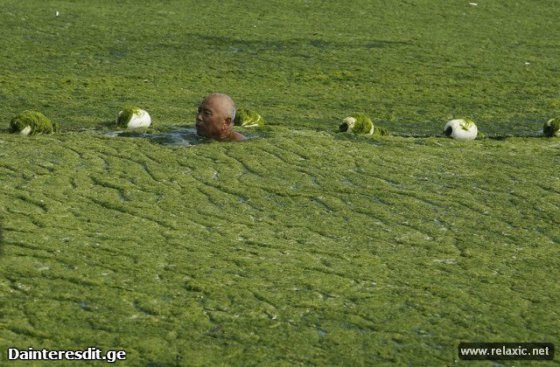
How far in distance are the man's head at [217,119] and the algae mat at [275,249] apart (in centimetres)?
24

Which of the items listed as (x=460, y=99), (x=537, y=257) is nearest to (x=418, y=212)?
(x=537, y=257)

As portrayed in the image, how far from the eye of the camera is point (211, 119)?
10125 mm

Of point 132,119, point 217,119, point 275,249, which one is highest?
point 132,119

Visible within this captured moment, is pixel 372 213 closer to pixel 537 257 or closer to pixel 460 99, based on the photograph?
pixel 537 257

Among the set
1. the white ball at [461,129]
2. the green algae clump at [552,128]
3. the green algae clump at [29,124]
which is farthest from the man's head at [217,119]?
the green algae clump at [552,128]

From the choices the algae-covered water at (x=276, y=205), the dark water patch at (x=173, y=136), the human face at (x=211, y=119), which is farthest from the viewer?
the dark water patch at (x=173, y=136)

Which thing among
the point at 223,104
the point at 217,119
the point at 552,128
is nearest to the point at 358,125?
the point at 223,104

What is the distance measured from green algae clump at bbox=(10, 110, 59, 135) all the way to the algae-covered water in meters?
0.13

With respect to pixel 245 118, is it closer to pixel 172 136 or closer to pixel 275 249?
pixel 172 136

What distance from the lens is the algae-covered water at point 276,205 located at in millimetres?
5559

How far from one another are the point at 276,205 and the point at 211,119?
2.15 m

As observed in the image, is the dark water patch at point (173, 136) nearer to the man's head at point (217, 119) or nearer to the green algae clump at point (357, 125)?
the man's head at point (217, 119)

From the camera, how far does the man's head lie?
33.2ft

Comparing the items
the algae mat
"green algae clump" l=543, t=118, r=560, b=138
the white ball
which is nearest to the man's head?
the algae mat
